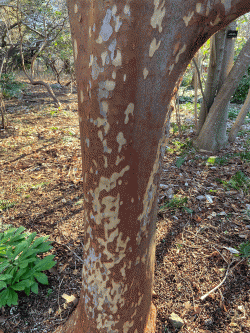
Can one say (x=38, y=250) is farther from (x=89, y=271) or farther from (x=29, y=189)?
(x=29, y=189)

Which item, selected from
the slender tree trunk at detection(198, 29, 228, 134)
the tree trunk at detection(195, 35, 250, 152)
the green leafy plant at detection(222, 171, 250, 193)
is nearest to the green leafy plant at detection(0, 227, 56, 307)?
the green leafy plant at detection(222, 171, 250, 193)

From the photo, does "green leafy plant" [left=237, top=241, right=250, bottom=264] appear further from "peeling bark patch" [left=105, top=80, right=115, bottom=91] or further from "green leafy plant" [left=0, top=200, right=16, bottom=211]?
"green leafy plant" [left=0, top=200, right=16, bottom=211]

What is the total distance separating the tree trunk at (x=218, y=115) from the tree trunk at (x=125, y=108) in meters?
4.07

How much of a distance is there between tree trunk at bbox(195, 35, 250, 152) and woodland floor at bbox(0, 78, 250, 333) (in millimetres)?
298

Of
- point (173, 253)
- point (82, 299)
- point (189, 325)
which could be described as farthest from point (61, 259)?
point (189, 325)

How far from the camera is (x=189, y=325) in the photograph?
185 cm

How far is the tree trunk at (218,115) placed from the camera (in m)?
4.41

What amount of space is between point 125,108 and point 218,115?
4.44 meters

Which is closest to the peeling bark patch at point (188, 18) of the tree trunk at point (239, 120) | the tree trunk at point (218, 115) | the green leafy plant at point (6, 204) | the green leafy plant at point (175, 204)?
the green leafy plant at point (175, 204)

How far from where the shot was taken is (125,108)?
3.05 feet

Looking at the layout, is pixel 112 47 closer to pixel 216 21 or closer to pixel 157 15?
pixel 157 15

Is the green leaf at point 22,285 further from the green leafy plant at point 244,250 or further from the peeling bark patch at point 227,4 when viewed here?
the peeling bark patch at point 227,4

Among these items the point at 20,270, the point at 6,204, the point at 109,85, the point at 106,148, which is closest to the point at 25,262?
the point at 20,270

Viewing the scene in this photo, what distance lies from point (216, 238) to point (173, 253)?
58cm
